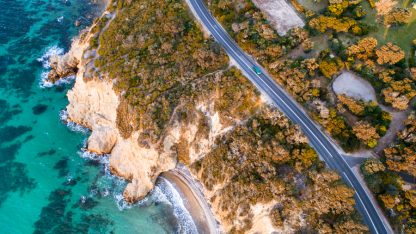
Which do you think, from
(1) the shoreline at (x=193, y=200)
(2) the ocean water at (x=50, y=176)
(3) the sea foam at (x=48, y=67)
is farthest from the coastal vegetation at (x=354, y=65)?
(3) the sea foam at (x=48, y=67)

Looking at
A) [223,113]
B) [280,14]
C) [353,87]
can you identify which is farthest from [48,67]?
[353,87]

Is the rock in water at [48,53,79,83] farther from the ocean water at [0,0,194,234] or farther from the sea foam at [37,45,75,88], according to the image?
the ocean water at [0,0,194,234]

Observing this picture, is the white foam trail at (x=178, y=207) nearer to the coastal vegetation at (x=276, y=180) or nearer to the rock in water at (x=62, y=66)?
the coastal vegetation at (x=276, y=180)

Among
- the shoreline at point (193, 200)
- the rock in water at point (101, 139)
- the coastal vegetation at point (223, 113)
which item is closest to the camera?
the coastal vegetation at point (223, 113)

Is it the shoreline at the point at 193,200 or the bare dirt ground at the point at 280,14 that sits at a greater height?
the bare dirt ground at the point at 280,14

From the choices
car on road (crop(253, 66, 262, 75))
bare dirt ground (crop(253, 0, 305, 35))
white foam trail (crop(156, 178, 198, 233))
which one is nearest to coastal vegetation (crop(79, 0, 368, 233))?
car on road (crop(253, 66, 262, 75))

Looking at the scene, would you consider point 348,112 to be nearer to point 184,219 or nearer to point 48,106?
point 184,219

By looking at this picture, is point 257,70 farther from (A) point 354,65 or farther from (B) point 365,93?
(B) point 365,93

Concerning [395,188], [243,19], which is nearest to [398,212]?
[395,188]
